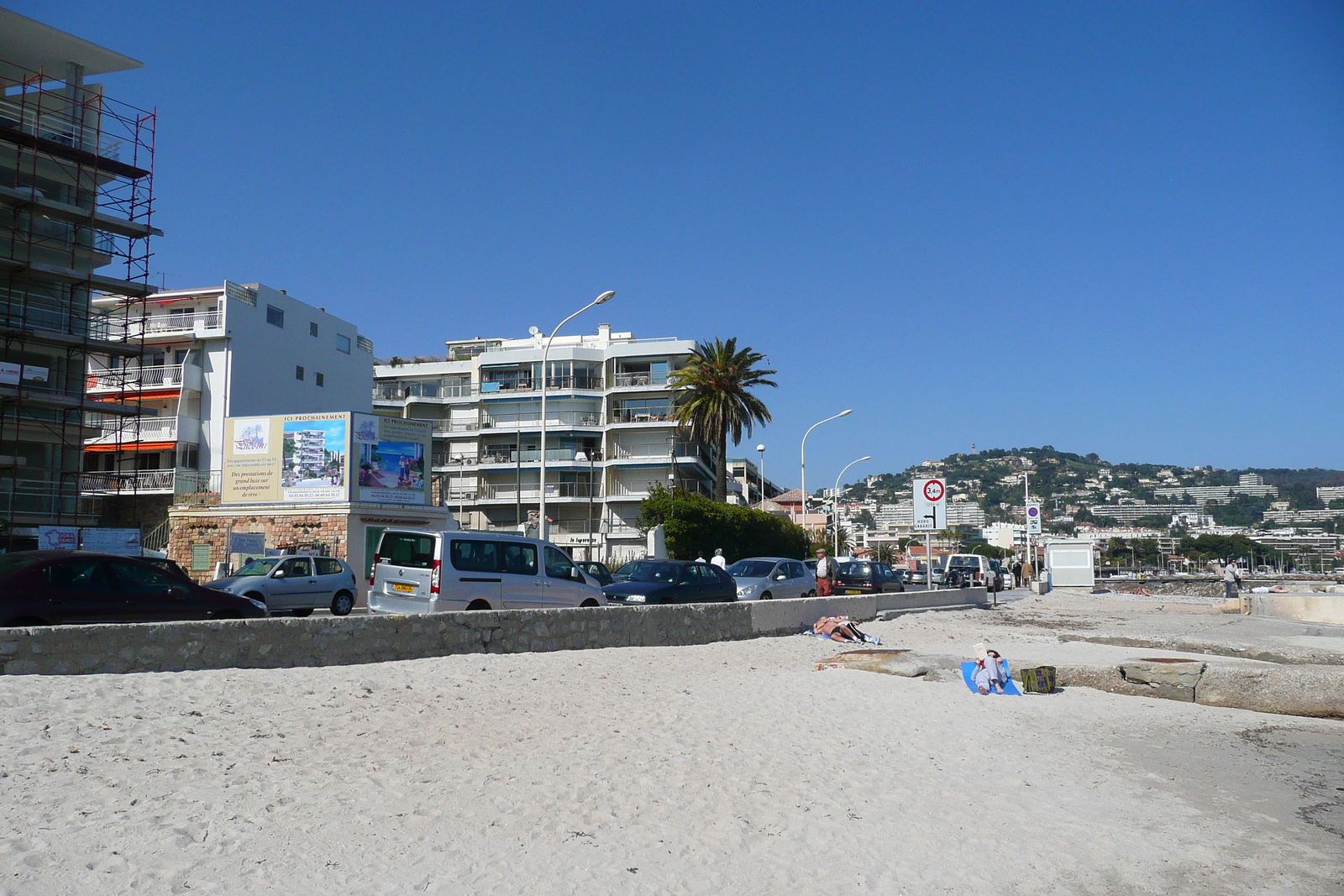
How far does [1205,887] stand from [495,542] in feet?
40.0

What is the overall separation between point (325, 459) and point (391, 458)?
2.38 metres

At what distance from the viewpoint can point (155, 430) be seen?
49.5 meters

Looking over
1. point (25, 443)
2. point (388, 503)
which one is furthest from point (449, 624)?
point (25, 443)

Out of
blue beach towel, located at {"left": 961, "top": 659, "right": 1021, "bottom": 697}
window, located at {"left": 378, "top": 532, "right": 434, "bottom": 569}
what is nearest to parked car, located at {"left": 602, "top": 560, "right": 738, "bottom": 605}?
window, located at {"left": 378, "top": 532, "right": 434, "bottom": 569}

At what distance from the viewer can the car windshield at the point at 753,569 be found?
2519cm

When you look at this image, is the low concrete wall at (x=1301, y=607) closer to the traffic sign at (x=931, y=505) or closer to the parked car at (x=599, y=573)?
the traffic sign at (x=931, y=505)

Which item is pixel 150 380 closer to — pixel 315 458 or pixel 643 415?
pixel 315 458

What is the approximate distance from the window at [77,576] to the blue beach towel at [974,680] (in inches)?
441

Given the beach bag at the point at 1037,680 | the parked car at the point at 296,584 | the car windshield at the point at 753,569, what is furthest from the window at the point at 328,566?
the beach bag at the point at 1037,680

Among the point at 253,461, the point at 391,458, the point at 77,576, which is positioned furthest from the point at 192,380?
the point at 77,576

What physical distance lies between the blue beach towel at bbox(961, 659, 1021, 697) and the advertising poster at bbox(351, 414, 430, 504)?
90.6 ft

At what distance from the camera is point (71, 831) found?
5.36m

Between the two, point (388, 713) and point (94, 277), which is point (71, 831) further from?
point (94, 277)

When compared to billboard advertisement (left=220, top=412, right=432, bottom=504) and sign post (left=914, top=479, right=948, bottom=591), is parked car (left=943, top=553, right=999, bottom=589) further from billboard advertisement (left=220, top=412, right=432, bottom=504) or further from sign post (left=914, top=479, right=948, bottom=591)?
billboard advertisement (left=220, top=412, right=432, bottom=504)
